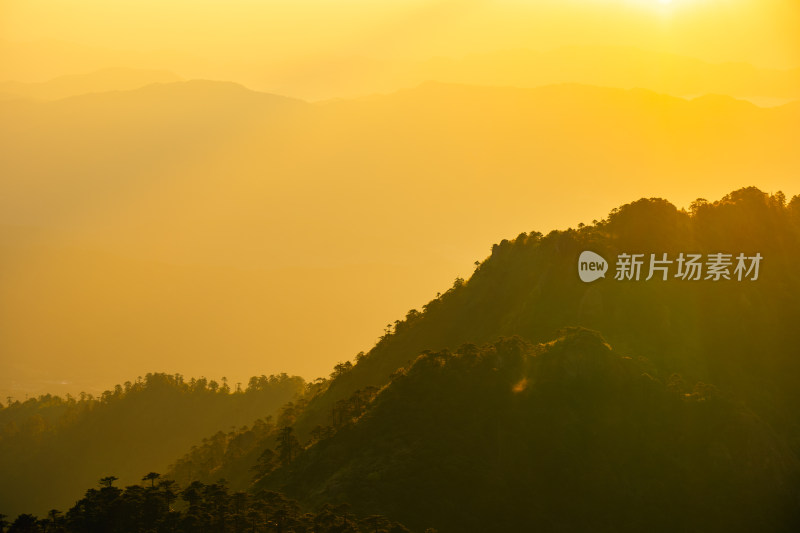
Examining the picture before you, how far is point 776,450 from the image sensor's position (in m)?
122

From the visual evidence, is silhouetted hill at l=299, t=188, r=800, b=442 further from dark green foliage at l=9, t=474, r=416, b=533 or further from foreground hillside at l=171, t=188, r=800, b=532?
dark green foliage at l=9, t=474, r=416, b=533

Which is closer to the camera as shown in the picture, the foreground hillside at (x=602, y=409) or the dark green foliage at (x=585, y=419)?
the dark green foliage at (x=585, y=419)

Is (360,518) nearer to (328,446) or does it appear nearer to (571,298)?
(328,446)

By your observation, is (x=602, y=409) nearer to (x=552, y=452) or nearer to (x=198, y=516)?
(x=552, y=452)

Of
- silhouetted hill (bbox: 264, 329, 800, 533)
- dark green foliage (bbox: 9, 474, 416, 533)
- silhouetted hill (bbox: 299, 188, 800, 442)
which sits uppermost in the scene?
silhouetted hill (bbox: 299, 188, 800, 442)
